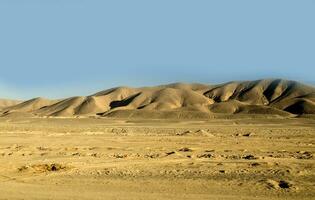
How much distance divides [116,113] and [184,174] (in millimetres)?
124241

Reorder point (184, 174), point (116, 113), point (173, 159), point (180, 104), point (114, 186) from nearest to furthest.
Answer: point (114, 186) < point (184, 174) < point (173, 159) < point (116, 113) < point (180, 104)

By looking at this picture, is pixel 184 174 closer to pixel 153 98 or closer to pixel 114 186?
pixel 114 186

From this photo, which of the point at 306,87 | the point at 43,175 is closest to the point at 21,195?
the point at 43,175

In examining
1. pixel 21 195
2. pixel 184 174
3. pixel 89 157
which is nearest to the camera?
pixel 21 195

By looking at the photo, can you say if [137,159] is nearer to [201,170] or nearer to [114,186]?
[201,170]

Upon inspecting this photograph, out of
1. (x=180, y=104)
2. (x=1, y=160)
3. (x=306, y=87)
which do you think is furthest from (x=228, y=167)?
(x=306, y=87)

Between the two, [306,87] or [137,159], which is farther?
[306,87]

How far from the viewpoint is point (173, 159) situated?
76.0 feet

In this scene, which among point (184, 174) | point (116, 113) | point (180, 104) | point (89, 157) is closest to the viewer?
point (184, 174)

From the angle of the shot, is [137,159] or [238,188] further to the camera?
[137,159]

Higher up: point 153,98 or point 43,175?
point 43,175

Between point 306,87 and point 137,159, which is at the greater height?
point 137,159

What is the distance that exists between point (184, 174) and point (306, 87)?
18569 cm

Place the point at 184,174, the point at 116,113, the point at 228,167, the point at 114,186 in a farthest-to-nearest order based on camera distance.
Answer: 1. the point at 116,113
2. the point at 228,167
3. the point at 184,174
4. the point at 114,186
